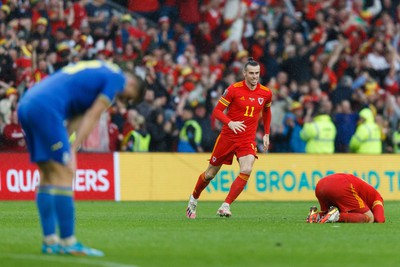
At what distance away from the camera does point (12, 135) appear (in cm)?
2295

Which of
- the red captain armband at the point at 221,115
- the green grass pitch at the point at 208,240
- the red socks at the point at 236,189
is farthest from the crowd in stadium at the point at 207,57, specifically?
the red socks at the point at 236,189

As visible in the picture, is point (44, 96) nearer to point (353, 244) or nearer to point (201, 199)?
point (353, 244)

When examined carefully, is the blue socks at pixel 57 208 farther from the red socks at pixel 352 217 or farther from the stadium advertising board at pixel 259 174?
the stadium advertising board at pixel 259 174

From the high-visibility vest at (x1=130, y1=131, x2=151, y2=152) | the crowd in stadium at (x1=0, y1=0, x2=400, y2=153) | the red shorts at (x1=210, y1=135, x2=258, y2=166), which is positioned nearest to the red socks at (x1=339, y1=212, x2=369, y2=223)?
the red shorts at (x1=210, y1=135, x2=258, y2=166)

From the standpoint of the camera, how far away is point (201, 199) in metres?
24.0

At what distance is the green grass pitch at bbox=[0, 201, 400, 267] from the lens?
938 centimetres

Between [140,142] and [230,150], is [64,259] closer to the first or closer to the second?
[230,150]

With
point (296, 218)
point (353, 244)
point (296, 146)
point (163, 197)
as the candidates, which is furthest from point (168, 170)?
point (353, 244)

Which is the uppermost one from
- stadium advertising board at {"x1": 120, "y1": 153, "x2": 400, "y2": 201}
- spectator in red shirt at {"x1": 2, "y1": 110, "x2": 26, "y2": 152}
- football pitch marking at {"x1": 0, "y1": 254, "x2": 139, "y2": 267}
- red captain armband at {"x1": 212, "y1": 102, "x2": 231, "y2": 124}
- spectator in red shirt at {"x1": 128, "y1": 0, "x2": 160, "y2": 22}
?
spectator in red shirt at {"x1": 128, "y1": 0, "x2": 160, "y2": 22}

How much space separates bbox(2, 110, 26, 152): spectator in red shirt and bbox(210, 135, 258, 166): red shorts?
289 inches

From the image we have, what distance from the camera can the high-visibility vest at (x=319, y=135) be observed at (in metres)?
25.0

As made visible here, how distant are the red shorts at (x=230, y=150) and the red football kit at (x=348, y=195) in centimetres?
209

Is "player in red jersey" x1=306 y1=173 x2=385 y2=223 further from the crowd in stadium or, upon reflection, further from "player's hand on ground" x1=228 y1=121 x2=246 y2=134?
the crowd in stadium

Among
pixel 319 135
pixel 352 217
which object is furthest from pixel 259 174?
pixel 352 217
